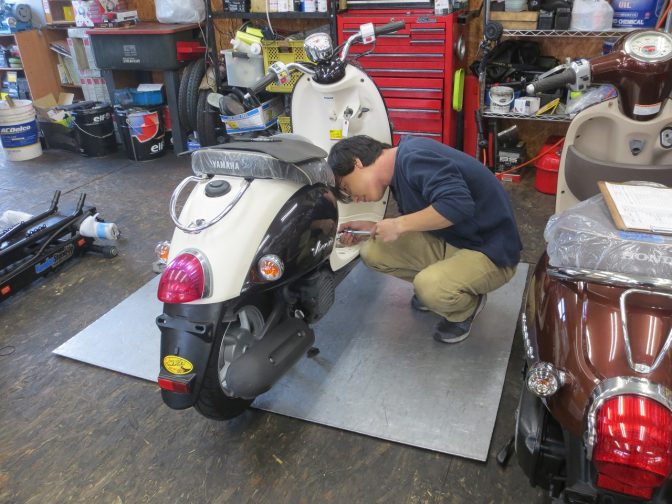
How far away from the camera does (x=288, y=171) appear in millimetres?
1567

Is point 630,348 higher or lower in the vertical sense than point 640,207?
lower

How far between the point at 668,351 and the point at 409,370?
0.97 metres

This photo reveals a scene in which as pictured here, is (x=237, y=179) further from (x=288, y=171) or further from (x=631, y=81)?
(x=631, y=81)

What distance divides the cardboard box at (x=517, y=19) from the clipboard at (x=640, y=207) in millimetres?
1964

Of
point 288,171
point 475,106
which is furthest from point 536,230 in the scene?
point 288,171

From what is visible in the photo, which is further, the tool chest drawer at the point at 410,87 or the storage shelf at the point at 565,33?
the tool chest drawer at the point at 410,87

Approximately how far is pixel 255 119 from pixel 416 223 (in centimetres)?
222

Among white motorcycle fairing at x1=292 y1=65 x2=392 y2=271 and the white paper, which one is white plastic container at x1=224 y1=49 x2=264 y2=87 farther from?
the white paper

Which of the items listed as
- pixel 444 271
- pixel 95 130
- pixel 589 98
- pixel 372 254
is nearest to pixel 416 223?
pixel 444 271

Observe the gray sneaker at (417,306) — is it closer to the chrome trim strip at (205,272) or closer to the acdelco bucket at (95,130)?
the chrome trim strip at (205,272)

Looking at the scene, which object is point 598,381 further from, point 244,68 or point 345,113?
point 244,68

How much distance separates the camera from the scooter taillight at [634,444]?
0.89m

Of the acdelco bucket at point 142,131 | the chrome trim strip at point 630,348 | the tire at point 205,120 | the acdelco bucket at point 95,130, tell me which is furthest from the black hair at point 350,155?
the acdelco bucket at point 95,130

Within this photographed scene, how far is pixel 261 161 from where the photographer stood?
1542 mm
